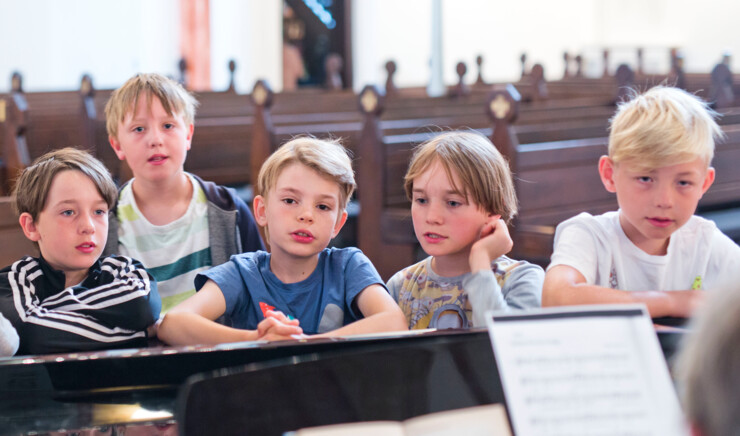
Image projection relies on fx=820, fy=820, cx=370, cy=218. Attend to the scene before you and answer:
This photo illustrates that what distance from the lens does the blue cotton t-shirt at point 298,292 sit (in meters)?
1.98

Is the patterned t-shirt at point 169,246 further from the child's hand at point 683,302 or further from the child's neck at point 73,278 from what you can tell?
the child's hand at point 683,302

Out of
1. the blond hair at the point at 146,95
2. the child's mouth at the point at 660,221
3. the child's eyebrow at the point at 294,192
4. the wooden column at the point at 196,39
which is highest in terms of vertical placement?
the wooden column at the point at 196,39

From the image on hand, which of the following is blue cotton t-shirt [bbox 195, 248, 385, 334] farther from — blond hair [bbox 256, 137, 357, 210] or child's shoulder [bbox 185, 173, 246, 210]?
child's shoulder [bbox 185, 173, 246, 210]

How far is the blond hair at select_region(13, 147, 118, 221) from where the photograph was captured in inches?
74.5

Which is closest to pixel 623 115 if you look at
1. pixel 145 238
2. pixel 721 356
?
pixel 145 238

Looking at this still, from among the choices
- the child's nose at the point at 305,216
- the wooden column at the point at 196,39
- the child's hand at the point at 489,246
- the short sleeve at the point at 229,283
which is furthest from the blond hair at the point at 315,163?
the wooden column at the point at 196,39

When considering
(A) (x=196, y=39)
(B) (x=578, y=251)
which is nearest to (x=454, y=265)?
(B) (x=578, y=251)

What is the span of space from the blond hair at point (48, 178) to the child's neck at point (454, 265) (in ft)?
2.73

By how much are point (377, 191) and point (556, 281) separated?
2801 mm

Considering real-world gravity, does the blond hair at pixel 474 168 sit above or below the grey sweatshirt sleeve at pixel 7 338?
above

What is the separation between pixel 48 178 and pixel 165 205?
2.28 feet

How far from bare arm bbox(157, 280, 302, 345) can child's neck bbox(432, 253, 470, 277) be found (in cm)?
55

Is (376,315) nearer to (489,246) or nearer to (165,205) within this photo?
(489,246)

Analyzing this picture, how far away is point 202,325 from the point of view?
180 centimetres
